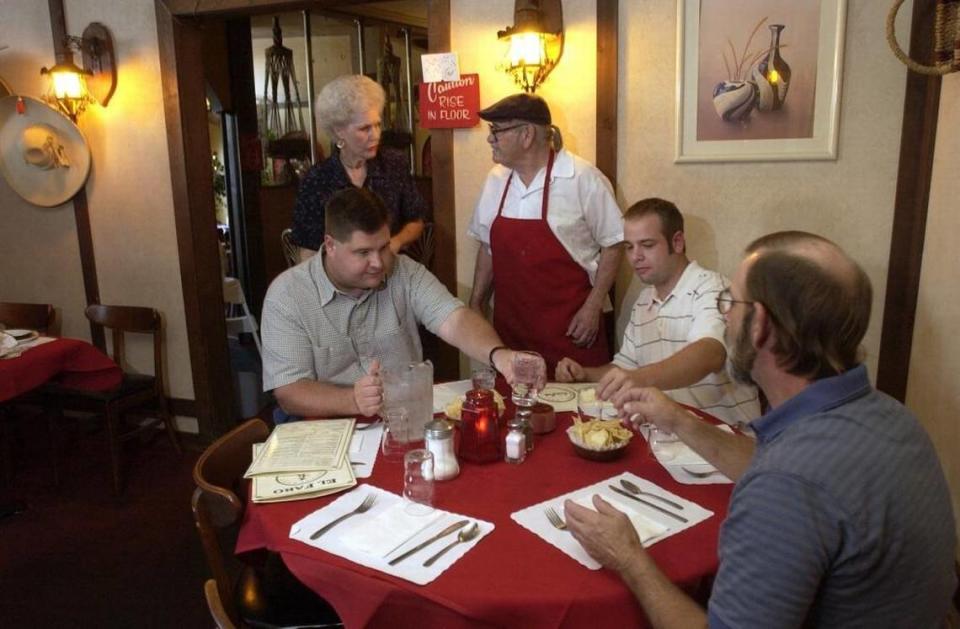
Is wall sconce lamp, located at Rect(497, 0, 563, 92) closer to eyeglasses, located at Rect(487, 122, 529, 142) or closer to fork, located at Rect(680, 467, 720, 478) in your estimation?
eyeglasses, located at Rect(487, 122, 529, 142)

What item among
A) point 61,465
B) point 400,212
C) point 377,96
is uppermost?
point 377,96

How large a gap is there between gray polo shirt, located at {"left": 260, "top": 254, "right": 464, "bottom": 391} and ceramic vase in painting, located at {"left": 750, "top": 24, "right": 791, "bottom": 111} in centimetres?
137

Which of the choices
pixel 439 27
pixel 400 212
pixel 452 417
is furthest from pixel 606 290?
pixel 439 27

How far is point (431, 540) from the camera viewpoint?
128 centimetres

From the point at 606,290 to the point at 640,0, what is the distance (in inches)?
43.8

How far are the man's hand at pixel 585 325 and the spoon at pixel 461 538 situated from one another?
1487 millimetres

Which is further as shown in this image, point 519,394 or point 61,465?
point 61,465

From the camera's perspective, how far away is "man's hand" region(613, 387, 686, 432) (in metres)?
1.55

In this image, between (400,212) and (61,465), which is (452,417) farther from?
(61,465)

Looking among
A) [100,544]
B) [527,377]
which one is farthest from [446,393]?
[100,544]

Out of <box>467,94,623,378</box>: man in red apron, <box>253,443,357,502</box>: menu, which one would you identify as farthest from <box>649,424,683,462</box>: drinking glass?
<box>467,94,623,378</box>: man in red apron

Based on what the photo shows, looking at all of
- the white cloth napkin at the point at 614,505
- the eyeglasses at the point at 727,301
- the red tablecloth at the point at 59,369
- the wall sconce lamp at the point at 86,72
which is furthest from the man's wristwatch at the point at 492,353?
the wall sconce lamp at the point at 86,72

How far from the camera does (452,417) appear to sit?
1.85 metres

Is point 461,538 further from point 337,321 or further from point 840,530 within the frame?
point 337,321
